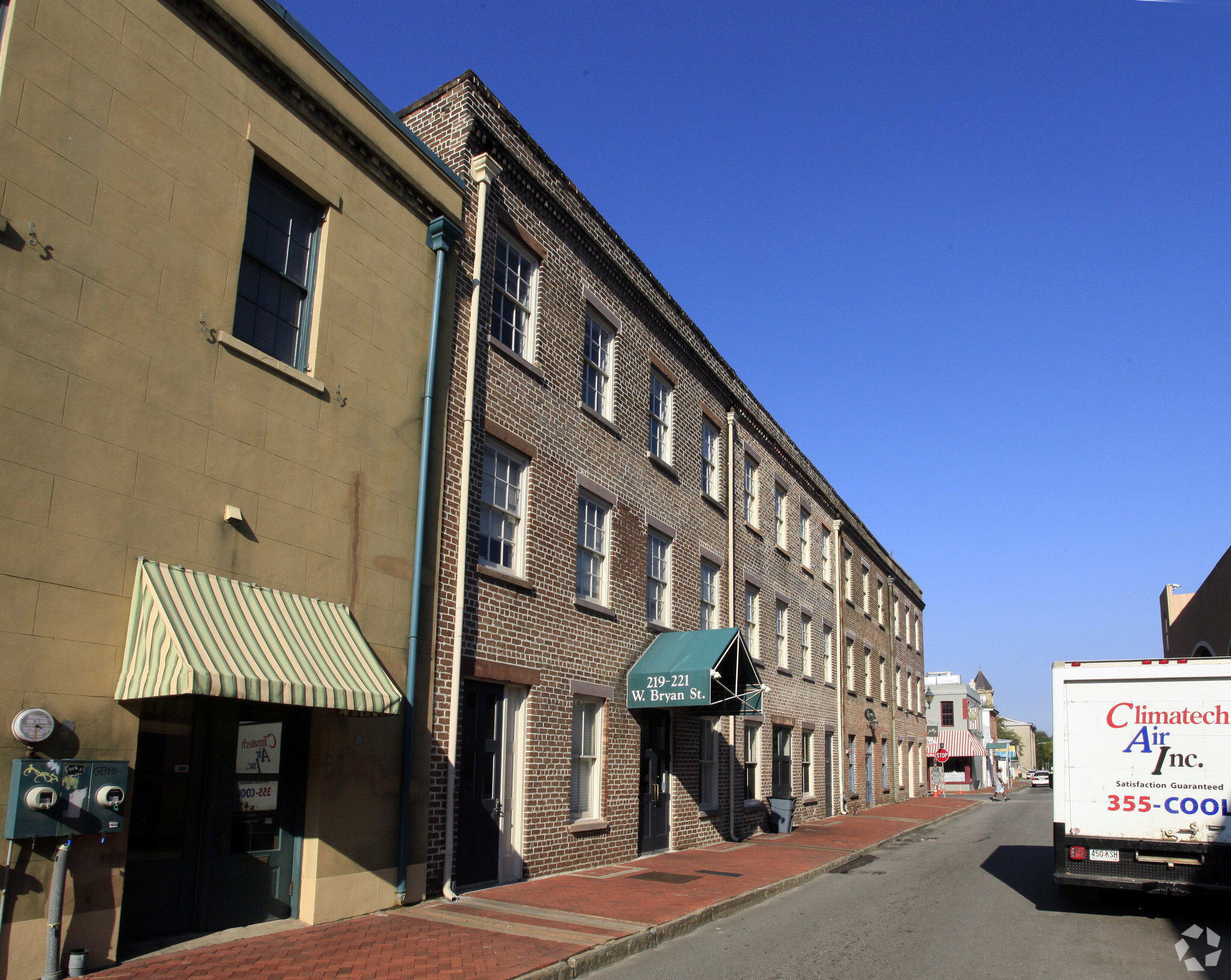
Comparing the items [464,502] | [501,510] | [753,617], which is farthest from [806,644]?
[464,502]

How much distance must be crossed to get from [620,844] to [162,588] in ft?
29.9

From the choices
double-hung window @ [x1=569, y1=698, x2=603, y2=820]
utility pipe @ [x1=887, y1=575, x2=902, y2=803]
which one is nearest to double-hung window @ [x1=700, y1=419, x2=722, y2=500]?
double-hung window @ [x1=569, y1=698, x2=603, y2=820]

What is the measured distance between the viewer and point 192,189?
27.1 feet

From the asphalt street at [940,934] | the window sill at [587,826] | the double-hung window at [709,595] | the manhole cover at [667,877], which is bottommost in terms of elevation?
the manhole cover at [667,877]

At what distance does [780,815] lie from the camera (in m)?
21.0

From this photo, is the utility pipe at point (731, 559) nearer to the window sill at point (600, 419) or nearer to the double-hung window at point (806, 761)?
the window sill at point (600, 419)

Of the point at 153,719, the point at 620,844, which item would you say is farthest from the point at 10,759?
the point at 620,844

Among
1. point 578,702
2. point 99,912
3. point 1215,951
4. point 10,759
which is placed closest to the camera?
point 10,759

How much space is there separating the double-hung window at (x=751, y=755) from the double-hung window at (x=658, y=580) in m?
4.97

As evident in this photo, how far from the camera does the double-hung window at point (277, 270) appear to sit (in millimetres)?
8984

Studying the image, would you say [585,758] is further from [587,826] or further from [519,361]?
[519,361]

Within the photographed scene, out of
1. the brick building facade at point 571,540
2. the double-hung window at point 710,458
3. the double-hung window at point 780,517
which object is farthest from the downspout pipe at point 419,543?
the double-hung window at point 780,517

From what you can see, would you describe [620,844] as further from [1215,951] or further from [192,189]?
[192,189]

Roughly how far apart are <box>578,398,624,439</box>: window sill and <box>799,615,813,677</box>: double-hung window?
1201cm
